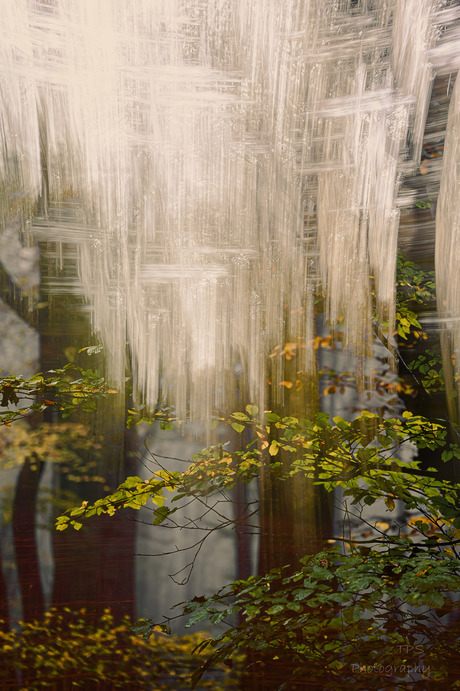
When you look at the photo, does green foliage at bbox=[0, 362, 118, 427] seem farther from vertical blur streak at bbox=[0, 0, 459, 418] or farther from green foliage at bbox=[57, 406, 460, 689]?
green foliage at bbox=[57, 406, 460, 689]

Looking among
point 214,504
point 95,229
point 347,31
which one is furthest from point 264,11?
point 214,504

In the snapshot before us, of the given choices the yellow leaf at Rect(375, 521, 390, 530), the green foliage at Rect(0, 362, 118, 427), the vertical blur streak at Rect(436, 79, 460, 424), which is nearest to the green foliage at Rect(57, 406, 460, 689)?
the yellow leaf at Rect(375, 521, 390, 530)

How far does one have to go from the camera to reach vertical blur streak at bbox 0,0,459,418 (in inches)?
48.2

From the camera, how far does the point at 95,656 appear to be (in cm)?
116

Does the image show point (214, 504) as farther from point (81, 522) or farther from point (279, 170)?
point (279, 170)

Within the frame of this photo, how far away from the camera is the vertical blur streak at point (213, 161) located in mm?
1224

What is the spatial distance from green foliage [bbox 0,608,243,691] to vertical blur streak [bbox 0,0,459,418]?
0.59 metres

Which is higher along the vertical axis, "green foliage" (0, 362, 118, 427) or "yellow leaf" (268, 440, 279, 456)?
"green foliage" (0, 362, 118, 427)

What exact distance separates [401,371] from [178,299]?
67 centimetres

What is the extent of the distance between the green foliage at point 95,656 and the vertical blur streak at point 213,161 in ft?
1.95

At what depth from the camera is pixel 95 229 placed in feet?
4.23

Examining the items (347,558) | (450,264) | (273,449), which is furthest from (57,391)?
(450,264)

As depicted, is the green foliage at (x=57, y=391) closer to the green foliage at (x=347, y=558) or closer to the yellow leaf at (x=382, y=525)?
the green foliage at (x=347, y=558)

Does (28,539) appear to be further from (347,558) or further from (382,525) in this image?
(382,525)
